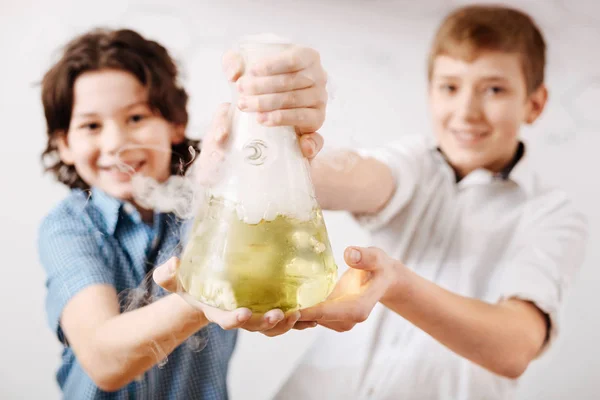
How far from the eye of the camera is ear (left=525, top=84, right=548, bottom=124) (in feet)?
3.01

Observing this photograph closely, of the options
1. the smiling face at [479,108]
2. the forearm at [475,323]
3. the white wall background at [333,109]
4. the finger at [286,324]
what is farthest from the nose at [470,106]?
the finger at [286,324]

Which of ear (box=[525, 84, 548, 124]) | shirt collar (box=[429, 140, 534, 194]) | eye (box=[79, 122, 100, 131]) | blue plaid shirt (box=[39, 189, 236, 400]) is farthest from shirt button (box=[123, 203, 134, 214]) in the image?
ear (box=[525, 84, 548, 124])

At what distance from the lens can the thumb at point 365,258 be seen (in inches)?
20.4

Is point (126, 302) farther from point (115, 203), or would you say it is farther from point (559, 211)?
point (559, 211)

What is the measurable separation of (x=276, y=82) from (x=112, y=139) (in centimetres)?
32

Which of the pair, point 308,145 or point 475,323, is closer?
point 308,145

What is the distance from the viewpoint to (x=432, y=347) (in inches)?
33.5

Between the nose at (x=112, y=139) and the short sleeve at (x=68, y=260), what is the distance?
9 cm

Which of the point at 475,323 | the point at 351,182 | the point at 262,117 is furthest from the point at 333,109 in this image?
the point at 475,323

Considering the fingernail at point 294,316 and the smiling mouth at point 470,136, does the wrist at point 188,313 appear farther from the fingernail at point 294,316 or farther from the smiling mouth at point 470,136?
the smiling mouth at point 470,136

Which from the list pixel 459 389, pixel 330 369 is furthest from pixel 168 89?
pixel 459 389

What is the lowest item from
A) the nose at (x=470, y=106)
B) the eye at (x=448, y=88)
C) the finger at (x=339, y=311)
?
the finger at (x=339, y=311)

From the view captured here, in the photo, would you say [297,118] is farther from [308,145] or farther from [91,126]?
[91,126]

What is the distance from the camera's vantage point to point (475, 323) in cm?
71
